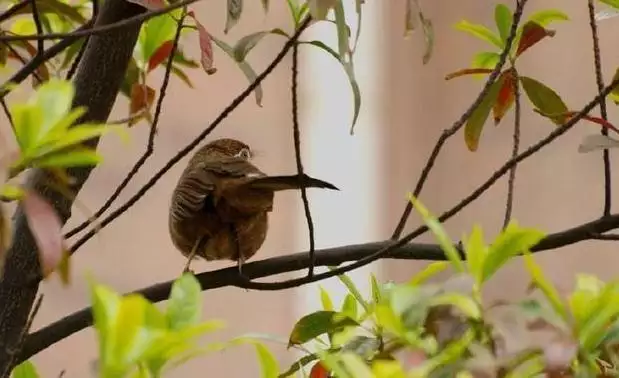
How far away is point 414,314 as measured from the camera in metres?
0.48

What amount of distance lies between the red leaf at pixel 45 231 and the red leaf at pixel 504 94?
57 cm

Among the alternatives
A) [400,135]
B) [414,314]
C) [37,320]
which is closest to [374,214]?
[400,135]

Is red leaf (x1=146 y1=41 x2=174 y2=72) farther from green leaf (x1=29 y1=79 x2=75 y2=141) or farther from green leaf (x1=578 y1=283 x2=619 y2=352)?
green leaf (x1=578 y1=283 x2=619 y2=352)

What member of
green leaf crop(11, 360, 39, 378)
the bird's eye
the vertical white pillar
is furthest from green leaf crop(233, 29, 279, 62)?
the vertical white pillar

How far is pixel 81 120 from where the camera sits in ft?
2.59

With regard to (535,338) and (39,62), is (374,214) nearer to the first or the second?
(39,62)

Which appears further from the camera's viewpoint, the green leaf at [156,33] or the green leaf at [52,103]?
the green leaf at [156,33]

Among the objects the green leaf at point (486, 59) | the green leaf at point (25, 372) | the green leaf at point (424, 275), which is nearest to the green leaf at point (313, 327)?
the green leaf at point (424, 275)

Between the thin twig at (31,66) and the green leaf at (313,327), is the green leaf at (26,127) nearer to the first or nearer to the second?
the thin twig at (31,66)

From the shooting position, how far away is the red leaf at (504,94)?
35.7 inches

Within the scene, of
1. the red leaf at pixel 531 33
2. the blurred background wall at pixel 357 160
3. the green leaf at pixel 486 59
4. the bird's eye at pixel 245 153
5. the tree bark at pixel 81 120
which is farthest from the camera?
the blurred background wall at pixel 357 160

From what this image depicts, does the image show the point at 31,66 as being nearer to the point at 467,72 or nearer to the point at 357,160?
the point at 467,72

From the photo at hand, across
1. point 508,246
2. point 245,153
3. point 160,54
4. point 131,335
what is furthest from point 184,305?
point 245,153

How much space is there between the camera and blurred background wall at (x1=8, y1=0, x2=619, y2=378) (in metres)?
1.92
